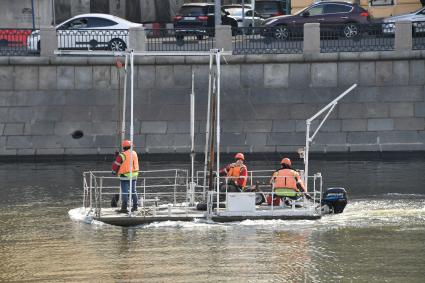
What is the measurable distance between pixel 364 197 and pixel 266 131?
8798 millimetres

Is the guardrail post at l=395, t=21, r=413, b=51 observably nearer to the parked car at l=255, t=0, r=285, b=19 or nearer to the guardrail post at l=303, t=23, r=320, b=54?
the guardrail post at l=303, t=23, r=320, b=54

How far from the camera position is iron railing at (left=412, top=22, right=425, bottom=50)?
1633 inches

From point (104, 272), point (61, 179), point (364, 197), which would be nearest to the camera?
point (104, 272)

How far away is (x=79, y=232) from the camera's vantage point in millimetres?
27672

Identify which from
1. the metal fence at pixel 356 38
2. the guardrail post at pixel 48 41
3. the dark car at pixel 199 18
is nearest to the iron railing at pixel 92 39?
the guardrail post at pixel 48 41

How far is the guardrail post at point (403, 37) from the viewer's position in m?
41.1

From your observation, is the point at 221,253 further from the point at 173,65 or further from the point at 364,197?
the point at 173,65

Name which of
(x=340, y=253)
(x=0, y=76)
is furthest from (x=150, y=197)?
(x=0, y=76)

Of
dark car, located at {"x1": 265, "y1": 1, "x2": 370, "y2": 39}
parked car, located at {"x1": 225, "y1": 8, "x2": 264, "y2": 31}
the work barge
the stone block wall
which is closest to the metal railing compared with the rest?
the work barge

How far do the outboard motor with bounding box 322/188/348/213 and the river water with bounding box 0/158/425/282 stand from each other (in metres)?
0.27

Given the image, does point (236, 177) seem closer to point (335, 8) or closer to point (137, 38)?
point (137, 38)

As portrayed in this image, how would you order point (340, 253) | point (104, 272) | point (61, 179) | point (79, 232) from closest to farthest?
point (104, 272)
point (340, 253)
point (79, 232)
point (61, 179)

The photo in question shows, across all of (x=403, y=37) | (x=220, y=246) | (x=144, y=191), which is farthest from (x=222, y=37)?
(x=220, y=246)

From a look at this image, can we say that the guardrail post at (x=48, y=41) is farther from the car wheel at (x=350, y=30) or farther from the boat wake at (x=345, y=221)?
the boat wake at (x=345, y=221)
